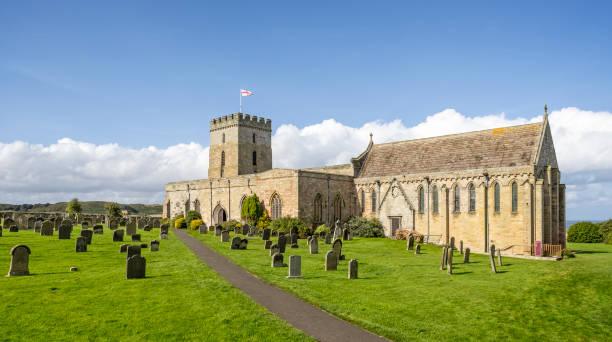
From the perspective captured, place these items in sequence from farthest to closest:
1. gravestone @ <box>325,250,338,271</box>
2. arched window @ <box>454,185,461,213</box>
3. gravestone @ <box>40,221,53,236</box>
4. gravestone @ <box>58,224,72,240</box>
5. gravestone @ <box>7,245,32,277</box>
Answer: arched window @ <box>454,185,461,213</box> < gravestone @ <box>40,221,53,236</box> < gravestone @ <box>58,224,72,240</box> < gravestone @ <box>325,250,338,271</box> < gravestone @ <box>7,245,32,277</box>

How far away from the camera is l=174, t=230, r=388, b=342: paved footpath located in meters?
12.0

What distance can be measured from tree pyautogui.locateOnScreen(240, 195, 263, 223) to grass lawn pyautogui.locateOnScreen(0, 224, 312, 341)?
2488 centimetres

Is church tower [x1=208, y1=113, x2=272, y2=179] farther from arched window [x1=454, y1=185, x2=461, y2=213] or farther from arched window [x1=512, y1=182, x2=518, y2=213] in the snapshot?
arched window [x1=512, y1=182, x2=518, y2=213]

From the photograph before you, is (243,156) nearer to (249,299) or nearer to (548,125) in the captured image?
(548,125)

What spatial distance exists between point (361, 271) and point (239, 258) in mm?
6888

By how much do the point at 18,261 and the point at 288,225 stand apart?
983 inches

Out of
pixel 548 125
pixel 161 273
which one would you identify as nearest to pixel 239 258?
pixel 161 273

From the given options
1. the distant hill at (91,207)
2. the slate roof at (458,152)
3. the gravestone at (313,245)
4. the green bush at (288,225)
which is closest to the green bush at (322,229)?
the green bush at (288,225)

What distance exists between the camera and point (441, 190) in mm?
40031

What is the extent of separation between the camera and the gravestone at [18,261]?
1784 centimetres

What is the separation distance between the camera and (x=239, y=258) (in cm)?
2448

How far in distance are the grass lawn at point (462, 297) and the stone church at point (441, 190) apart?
11029 mm

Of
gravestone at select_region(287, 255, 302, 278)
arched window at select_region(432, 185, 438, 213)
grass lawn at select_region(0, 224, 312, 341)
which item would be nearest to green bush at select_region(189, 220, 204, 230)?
arched window at select_region(432, 185, 438, 213)

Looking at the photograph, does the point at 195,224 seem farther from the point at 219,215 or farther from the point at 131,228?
the point at 131,228
